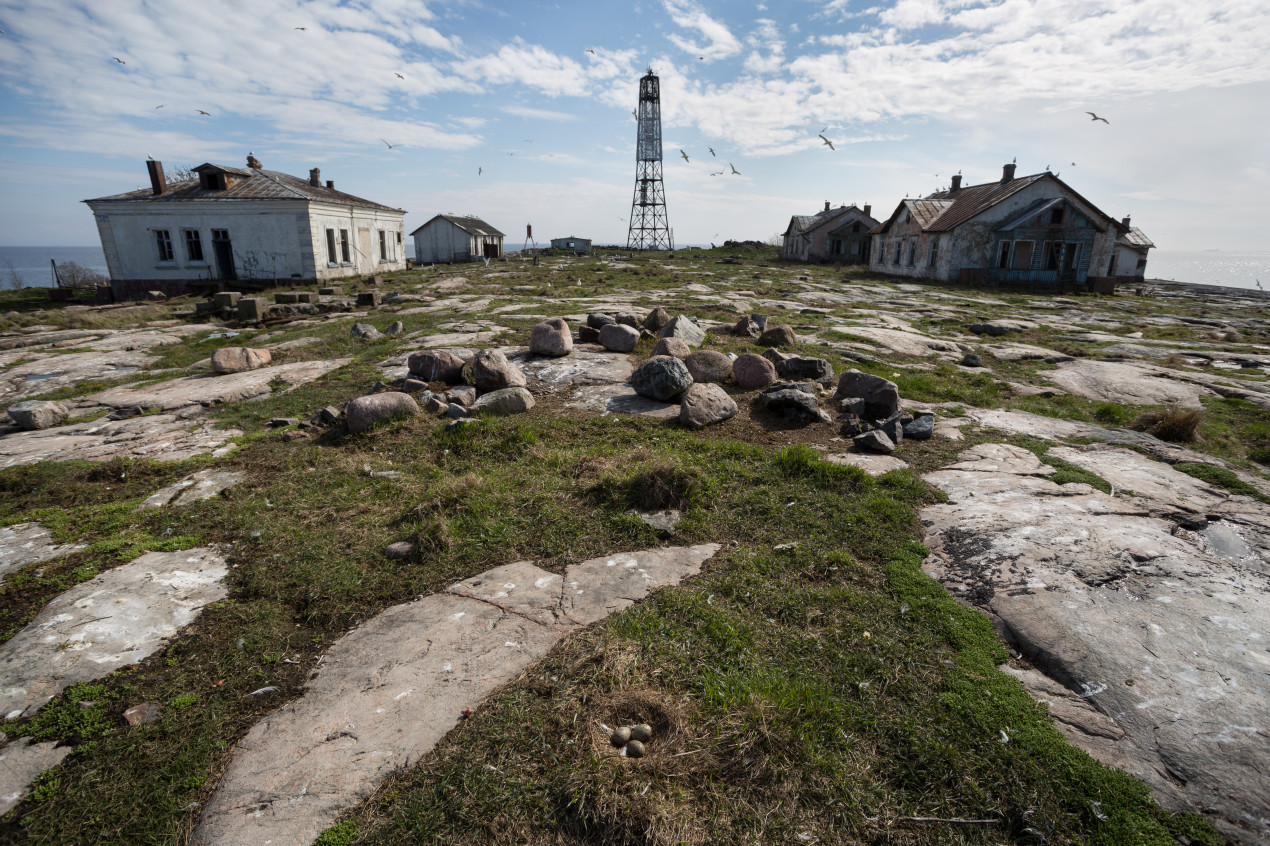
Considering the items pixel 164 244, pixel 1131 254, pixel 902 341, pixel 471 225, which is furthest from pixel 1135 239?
pixel 164 244

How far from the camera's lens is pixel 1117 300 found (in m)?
24.2

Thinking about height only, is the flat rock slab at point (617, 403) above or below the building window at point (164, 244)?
below

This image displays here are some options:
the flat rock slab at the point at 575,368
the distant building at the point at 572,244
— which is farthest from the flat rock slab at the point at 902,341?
the distant building at the point at 572,244

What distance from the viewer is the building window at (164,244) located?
24609 mm

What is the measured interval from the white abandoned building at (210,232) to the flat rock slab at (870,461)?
83.8 ft

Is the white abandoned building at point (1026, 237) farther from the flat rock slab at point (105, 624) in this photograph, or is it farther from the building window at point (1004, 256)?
the flat rock slab at point (105, 624)

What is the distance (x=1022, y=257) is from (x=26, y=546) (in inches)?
1364

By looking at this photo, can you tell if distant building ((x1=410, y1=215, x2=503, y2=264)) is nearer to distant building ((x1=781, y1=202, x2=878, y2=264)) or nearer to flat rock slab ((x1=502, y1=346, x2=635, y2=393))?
distant building ((x1=781, y1=202, x2=878, y2=264))

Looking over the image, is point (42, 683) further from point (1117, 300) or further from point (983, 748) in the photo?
point (1117, 300)

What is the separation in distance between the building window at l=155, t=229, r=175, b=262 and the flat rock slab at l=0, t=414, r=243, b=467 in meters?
23.0

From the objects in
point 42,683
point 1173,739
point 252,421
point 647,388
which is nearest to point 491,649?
point 42,683

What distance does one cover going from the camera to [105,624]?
11.3ft

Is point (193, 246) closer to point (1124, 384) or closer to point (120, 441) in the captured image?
point (120, 441)

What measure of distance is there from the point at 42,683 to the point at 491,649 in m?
2.33
